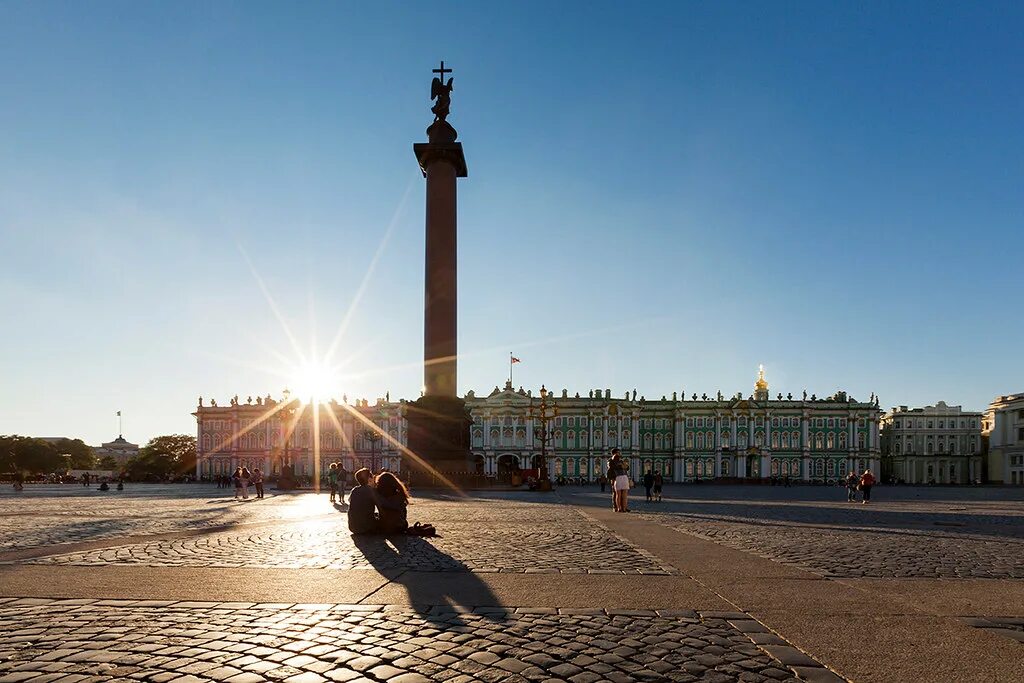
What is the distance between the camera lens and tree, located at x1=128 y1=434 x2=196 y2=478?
10938 centimetres

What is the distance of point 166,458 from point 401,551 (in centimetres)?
11431

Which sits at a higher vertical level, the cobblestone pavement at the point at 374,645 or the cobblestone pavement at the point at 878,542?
the cobblestone pavement at the point at 374,645

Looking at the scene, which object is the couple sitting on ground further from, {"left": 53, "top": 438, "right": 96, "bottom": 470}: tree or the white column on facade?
{"left": 53, "top": 438, "right": 96, "bottom": 470}: tree

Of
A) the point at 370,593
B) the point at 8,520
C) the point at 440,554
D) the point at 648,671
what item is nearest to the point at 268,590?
the point at 370,593

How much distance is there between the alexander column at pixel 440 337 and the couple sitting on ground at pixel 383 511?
21520 millimetres

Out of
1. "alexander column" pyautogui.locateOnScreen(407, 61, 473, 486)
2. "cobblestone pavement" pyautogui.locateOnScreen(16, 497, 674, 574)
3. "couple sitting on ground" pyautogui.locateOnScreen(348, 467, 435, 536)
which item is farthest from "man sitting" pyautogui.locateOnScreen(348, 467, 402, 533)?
"alexander column" pyautogui.locateOnScreen(407, 61, 473, 486)

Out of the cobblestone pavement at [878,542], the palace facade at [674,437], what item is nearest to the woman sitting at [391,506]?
the cobblestone pavement at [878,542]

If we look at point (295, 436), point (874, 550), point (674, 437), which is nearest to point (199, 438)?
point (295, 436)

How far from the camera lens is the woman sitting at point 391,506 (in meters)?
12.6

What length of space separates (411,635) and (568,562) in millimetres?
4343

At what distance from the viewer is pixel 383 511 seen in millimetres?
12547

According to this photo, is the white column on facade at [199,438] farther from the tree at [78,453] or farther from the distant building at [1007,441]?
the distant building at [1007,441]

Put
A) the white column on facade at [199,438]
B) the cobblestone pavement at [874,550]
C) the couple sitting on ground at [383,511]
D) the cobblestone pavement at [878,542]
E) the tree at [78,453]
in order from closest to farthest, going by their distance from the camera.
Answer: the cobblestone pavement at [874,550] → the cobblestone pavement at [878,542] → the couple sitting on ground at [383,511] → the white column on facade at [199,438] → the tree at [78,453]

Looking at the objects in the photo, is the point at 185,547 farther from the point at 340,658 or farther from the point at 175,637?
the point at 340,658
